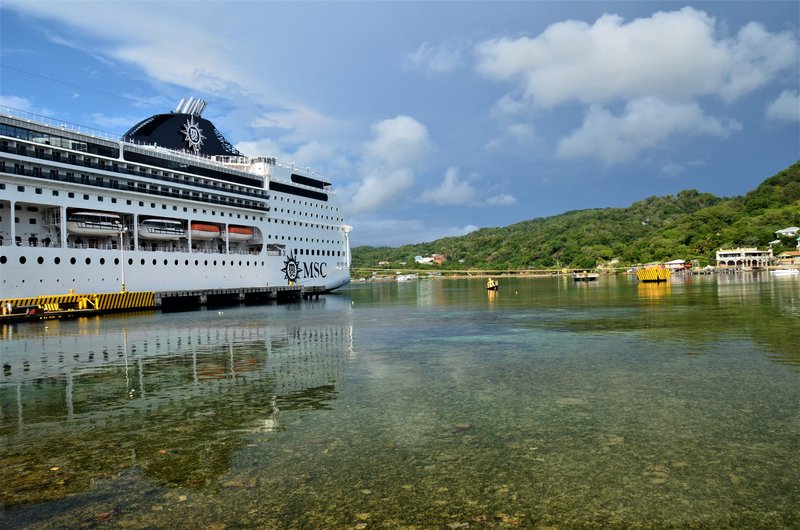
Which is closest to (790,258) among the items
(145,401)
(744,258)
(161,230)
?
(744,258)

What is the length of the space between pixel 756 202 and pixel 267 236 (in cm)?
16146

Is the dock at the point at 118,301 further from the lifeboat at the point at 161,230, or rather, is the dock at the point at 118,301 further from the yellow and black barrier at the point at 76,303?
the lifeboat at the point at 161,230

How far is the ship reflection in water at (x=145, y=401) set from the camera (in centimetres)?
659

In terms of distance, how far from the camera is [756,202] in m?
155

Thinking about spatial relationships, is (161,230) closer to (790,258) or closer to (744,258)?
(790,258)

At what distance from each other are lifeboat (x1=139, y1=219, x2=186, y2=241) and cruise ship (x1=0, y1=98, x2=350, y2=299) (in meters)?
0.10

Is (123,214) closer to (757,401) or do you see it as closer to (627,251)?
(757,401)

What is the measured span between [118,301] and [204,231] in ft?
37.8

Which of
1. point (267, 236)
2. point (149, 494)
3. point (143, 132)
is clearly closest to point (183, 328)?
point (149, 494)

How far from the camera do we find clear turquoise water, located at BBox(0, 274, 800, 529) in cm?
524

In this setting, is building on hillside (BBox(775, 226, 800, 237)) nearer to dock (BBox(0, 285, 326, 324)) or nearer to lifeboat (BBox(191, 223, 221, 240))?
dock (BBox(0, 285, 326, 324))

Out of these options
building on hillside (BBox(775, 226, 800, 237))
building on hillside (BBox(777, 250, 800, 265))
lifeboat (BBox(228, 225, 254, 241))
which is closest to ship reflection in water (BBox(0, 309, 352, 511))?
lifeboat (BBox(228, 225, 254, 241))

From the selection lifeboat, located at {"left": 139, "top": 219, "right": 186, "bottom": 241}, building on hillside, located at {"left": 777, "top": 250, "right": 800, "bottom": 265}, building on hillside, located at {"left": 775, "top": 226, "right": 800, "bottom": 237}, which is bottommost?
building on hillside, located at {"left": 777, "top": 250, "right": 800, "bottom": 265}

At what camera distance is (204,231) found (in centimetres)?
4609
